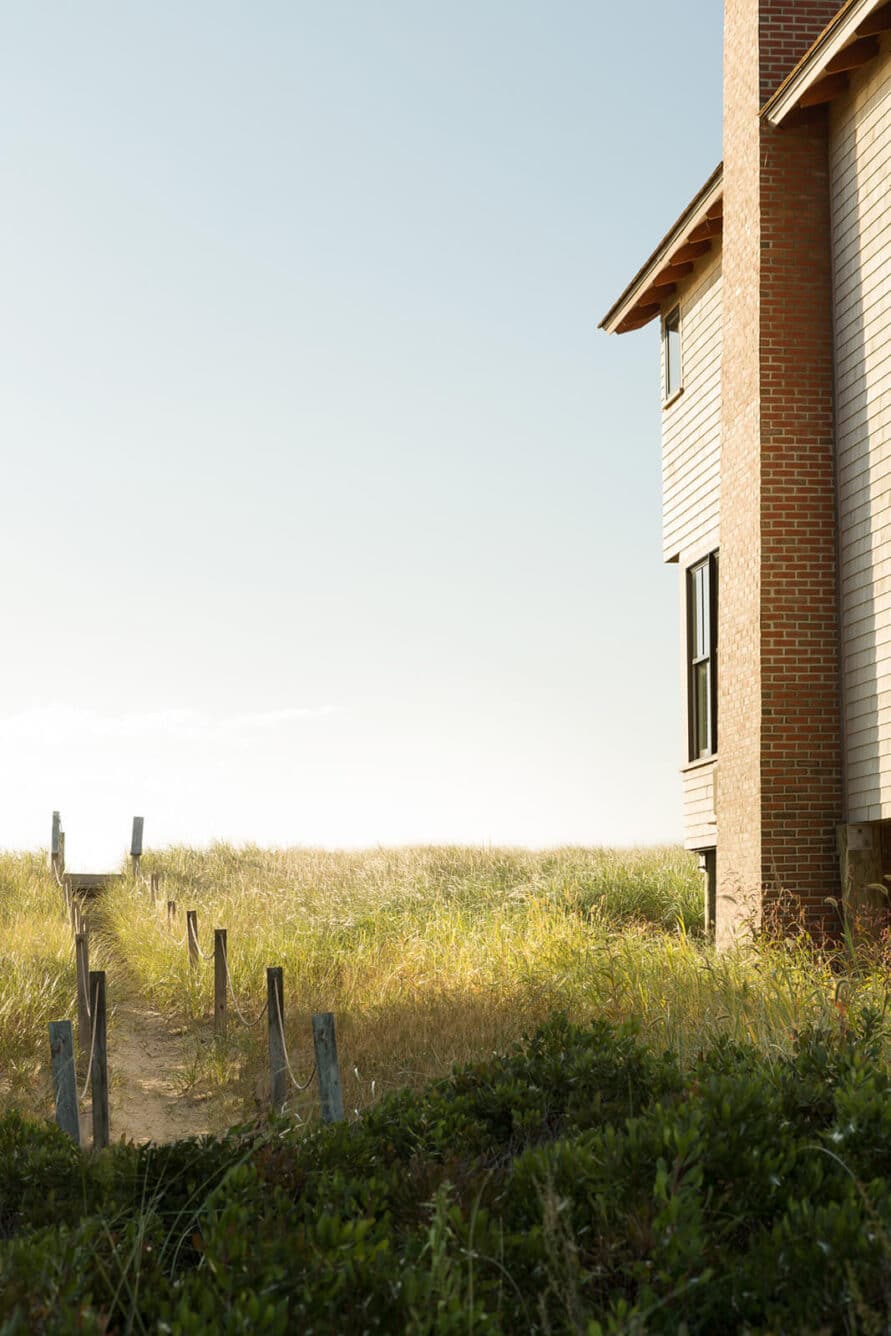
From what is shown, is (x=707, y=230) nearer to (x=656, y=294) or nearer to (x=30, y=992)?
(x=656, y=294)

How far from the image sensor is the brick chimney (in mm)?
12906

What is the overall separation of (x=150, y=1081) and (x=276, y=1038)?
293 centimetres

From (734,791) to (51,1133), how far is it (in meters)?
9.37

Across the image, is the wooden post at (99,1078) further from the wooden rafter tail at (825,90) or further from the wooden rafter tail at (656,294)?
the wooden rafter tail at (656,294)

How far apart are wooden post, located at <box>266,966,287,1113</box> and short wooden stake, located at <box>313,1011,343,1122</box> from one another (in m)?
1.55

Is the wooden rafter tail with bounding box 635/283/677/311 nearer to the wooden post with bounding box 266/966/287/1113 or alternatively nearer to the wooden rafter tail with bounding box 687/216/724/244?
the wooden rafter tail with bounding box 687/216/724/244

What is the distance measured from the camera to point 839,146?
43.7ft

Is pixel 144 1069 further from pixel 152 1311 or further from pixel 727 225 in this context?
pixel 727 225

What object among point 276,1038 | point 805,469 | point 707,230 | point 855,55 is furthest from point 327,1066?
point 707,230

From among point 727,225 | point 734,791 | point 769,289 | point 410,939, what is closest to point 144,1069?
point 410,939

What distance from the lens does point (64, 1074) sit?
26.9 feet

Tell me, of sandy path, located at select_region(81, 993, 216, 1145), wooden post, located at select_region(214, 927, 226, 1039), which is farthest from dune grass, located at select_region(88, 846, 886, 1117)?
sandy path, located at select_region(81, 993, 216, 1145)

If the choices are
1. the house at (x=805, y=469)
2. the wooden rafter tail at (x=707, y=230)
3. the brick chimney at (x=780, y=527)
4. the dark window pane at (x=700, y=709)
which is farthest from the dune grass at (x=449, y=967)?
the wooden rafter tail at (x=707, y=230)

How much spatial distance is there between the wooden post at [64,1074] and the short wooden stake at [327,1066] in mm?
1594
